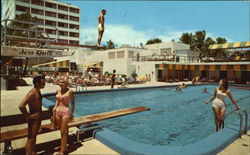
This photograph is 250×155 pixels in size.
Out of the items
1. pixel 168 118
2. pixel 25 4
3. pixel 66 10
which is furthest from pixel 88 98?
pixel 66 10

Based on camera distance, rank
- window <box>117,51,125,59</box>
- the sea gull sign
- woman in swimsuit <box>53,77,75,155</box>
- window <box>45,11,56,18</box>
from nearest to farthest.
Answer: the sea gull sign → woman in swimsuit <box>53,77,75,155</box> → window <box>117,51,125,59</box> → window <box>45,11,56,18</box>

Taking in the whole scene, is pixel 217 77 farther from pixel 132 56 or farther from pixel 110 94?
pixel 110 94

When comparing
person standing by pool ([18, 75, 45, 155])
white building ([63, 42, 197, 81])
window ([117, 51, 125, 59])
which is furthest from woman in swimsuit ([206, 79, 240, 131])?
window ([117, 51, 125, 59])

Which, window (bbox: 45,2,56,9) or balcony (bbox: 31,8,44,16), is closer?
balcony (bbox: 31,8,44,16)

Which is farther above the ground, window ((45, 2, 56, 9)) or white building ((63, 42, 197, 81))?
window ((45, 2, 56, 9))

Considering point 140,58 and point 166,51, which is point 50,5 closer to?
point 140,58

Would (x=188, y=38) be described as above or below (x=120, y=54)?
above

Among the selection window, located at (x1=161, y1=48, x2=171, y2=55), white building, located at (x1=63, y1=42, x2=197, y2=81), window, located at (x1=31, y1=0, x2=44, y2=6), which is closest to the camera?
white building, located at (x1=63, y1=42, x2=197, y2=81)

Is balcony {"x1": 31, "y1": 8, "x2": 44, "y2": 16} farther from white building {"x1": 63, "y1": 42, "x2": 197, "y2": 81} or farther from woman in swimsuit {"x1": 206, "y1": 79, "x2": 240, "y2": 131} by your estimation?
woman in swimsuit {"x1": 206, "y1": 79, "x2": 240, "y2": 131}

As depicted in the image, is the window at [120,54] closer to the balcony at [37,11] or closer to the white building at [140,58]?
the white building at [140,58]

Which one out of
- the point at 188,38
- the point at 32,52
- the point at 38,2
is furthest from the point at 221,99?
the point at 38,2

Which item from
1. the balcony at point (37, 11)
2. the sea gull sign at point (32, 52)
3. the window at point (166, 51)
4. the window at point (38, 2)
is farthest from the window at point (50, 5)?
the sea gull sign at point (32, 52)

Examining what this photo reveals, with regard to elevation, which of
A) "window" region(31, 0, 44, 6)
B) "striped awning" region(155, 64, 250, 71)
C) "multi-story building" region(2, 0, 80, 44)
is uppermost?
"window" region(31, 0, 44, 6)

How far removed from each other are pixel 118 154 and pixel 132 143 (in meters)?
0.41
